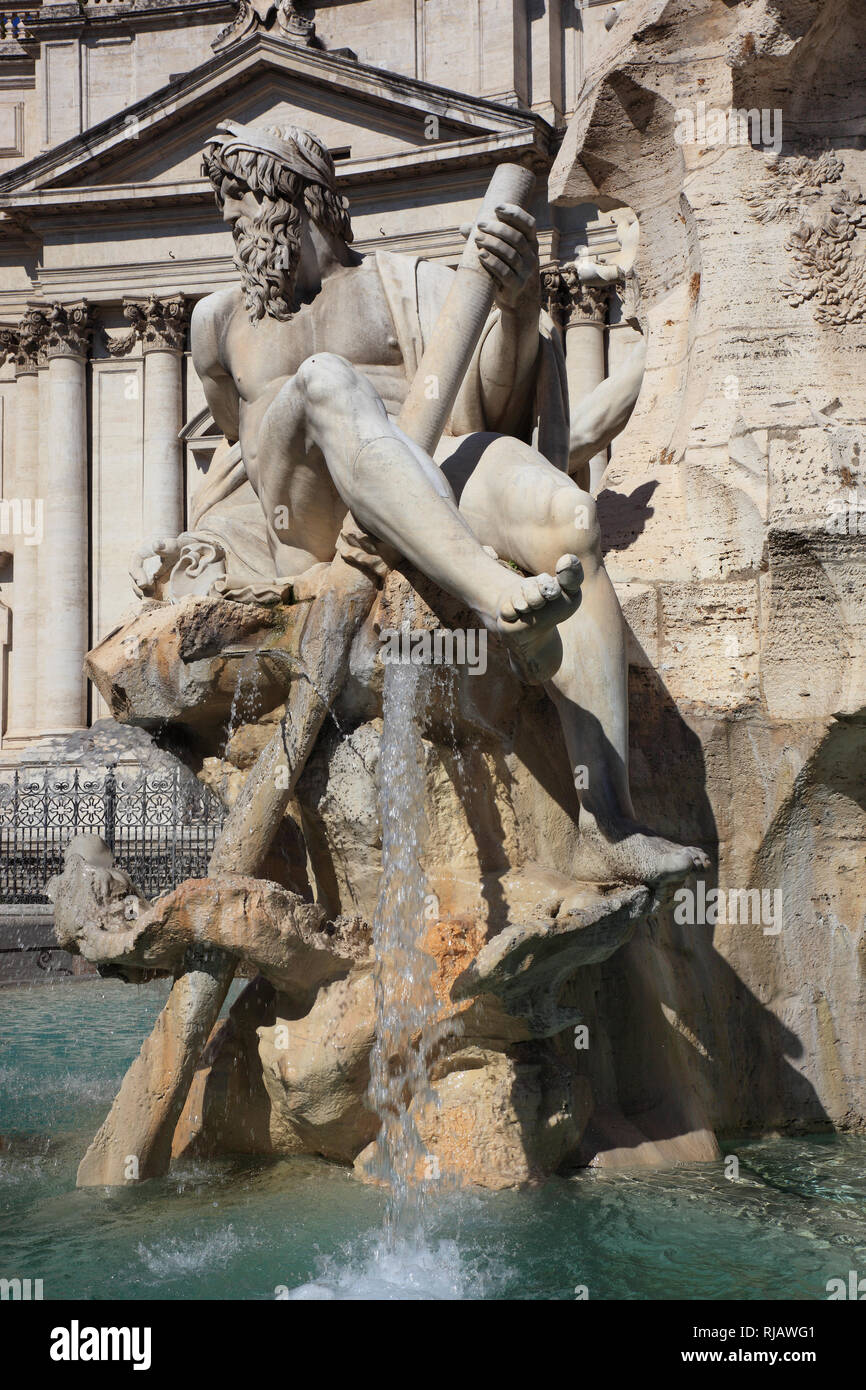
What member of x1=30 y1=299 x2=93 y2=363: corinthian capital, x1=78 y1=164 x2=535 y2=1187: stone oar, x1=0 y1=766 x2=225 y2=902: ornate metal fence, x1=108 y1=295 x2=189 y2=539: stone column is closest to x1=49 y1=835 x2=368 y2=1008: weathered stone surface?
x1=78 y1=164 x2=535 y2=1187: stone oar

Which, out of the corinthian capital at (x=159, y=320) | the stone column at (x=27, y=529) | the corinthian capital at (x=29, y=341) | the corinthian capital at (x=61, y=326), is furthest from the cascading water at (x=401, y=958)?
the corinthian capital at (x=29, y=341)

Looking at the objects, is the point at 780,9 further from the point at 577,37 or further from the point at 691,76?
the point at 577,37

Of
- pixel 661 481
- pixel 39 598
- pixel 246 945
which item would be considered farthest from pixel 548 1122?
→ pixel 39 598

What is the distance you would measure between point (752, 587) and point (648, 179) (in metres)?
2.03

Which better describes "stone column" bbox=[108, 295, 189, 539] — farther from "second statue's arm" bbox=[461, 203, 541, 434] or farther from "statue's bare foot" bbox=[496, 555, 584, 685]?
"statue's bare foot" bbox=[496, 555, 584, 685]

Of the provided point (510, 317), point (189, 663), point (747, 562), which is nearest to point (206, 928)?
point (189, 663)

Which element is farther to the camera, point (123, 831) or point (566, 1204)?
point (123, 831)

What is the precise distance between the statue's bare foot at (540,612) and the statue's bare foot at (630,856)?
498mm

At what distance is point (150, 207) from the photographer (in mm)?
30406

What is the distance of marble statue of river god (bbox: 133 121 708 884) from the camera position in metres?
4.32

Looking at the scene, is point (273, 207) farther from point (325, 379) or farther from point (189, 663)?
point (189, 663)

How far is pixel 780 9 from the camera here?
575cm

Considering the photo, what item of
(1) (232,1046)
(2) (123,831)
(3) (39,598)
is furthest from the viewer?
(3) (39,598)

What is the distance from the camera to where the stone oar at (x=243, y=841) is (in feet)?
15.3
